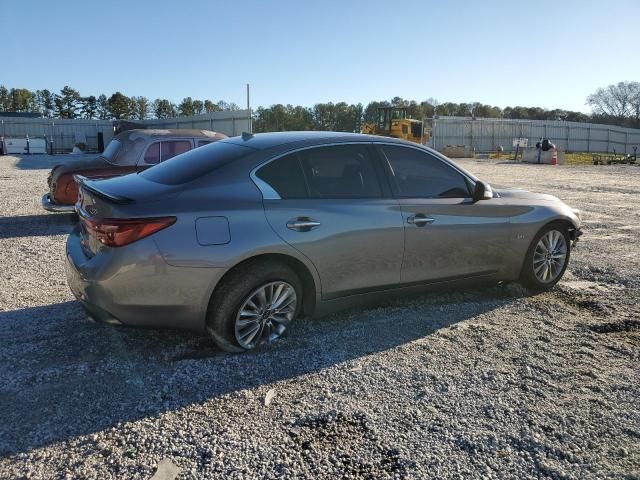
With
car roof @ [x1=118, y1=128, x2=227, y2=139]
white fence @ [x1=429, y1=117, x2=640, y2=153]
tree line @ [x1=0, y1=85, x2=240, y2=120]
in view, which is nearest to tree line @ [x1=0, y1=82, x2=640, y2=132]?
tree line @ [x1=0, y1=85, x2=240, y2=120]

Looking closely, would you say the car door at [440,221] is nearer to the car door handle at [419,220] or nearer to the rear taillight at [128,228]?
the car door handle at [419,220]

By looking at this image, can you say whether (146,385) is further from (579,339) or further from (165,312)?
(579,339)

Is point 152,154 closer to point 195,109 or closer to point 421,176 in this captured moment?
point 421,176

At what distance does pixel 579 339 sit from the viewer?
4.41m

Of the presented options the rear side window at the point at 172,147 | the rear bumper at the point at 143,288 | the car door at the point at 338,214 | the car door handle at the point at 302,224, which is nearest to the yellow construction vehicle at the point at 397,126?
the rear side window at the point at 172,147

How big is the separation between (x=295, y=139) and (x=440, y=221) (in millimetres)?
1504

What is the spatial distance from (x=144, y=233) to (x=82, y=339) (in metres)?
1.27

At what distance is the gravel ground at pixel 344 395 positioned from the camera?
2.77 metres

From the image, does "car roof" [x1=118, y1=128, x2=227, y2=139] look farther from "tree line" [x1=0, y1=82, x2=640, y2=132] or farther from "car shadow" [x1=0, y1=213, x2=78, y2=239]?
"tree line" [x1=0, y1=82, x2=640, y2=132]

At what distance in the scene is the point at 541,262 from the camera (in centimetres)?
554

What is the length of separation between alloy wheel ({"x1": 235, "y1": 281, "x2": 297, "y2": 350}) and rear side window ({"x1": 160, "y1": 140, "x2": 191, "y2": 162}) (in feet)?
20.6

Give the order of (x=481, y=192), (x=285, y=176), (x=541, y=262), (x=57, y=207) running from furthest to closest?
1. (x=57, y=207)
2. (x=541, y=262)
3. (x=481, y=192)
4. (x=285, y=176)

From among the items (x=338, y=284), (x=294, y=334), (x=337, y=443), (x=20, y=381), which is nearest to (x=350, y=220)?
(x=338, y=284)

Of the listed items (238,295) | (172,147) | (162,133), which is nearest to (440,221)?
(238,295)
